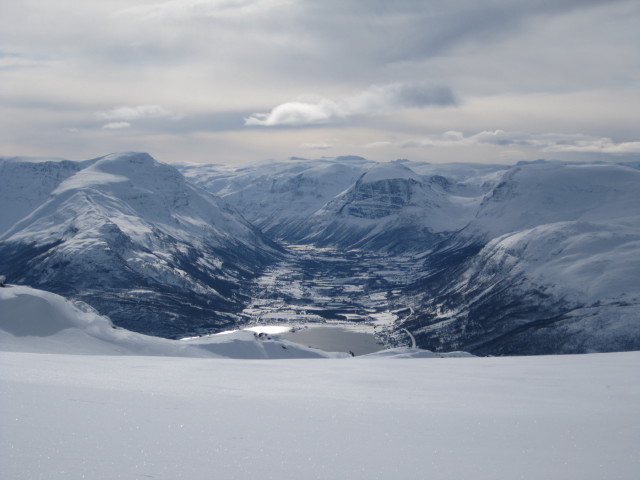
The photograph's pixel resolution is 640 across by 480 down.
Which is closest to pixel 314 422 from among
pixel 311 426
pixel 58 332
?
pixel 311 426

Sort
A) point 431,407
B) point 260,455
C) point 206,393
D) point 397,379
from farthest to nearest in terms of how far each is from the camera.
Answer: point 397,379 → point 206,393 → point 431,407 → point 260,455

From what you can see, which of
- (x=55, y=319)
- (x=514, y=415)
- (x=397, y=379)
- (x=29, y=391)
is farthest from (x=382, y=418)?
(x=55, y=319)

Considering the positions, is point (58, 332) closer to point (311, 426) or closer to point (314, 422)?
point (314, 422)

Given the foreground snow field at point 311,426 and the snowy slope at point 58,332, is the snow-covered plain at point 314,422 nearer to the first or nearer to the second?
the foreground snow field at point 311,426

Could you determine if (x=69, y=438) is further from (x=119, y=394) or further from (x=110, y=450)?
(x=119, y=394)

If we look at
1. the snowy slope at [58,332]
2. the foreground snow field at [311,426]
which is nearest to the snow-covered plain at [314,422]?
the foreground snow field at [311,426]
